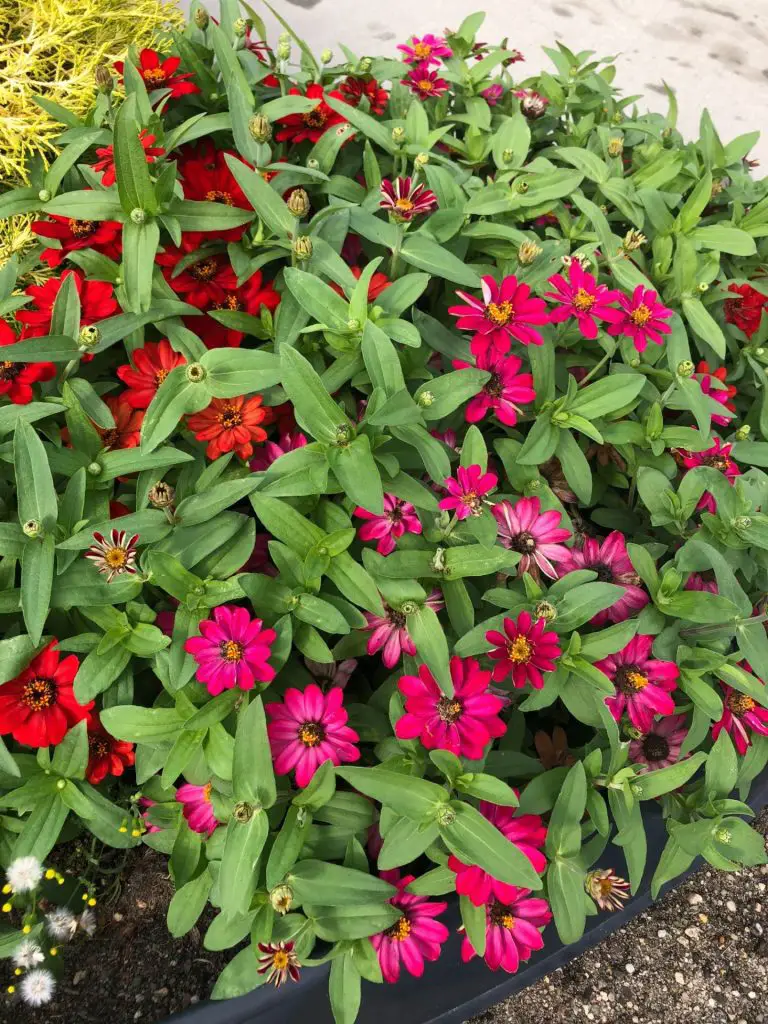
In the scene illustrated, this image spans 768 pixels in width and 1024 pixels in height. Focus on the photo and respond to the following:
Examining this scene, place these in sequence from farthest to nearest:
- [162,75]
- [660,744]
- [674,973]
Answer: [674,973] → [162,75] → [660,744]

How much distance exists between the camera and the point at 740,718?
37.3 inches

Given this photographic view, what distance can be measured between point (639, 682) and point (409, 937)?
371 millimetres

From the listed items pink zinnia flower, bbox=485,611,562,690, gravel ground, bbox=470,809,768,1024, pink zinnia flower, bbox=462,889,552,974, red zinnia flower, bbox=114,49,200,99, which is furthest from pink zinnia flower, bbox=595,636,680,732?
red zinnia flower, bbox=114,49,200,99

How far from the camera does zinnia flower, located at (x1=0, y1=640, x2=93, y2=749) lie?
33.3 inches

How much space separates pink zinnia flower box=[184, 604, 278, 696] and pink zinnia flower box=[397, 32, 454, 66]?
1.03 meters

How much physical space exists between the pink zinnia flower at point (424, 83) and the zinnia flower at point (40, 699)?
1.02m

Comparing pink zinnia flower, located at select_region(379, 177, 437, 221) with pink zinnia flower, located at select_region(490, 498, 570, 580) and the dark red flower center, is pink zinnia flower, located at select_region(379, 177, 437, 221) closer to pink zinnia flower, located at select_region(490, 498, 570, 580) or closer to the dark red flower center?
pink zinnia flower, located at select_region(490, 498, 570, 580)

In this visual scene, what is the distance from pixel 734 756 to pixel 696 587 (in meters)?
0.20

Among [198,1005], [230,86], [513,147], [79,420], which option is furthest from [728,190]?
[198,1005]

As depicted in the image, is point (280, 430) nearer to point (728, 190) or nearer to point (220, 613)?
point (220, 613)

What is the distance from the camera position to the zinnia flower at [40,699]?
33.3 inches

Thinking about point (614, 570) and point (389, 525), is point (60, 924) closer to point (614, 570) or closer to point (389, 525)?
point (389, 525)

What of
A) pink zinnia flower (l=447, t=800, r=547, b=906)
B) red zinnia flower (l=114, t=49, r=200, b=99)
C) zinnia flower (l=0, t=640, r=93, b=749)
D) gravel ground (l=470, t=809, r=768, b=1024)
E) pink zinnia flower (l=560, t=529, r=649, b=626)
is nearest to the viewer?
pink zinnia flower (l=447, t=800, r=547, b=906)

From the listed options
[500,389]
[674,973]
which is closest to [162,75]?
[500,389]
